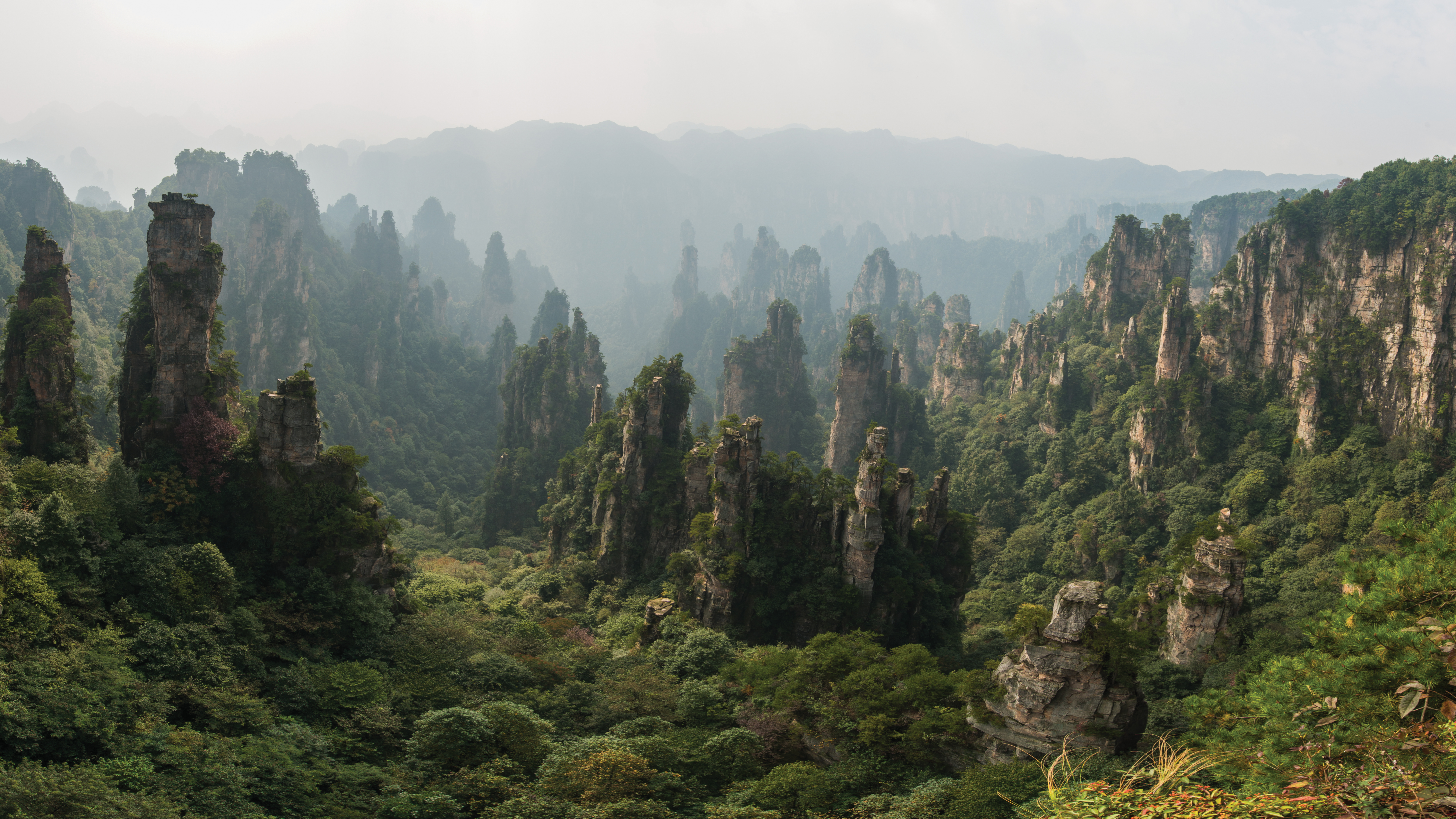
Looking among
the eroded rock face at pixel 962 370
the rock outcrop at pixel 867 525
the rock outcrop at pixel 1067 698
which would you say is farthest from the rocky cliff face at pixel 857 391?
the rock outcrop at pixel 1067 698

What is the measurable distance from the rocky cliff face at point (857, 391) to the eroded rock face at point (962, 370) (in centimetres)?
1383

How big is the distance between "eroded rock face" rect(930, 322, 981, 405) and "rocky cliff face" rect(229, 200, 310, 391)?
63.1 metres

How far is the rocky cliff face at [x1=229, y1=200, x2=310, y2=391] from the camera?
258ft

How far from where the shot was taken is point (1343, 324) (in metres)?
45.6


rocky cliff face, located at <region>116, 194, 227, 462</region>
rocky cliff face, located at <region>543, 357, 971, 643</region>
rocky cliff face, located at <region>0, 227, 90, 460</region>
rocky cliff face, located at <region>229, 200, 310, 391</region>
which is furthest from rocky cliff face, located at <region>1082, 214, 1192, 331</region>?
rocky cliff face, located at <region>229, 200, 310, 391</region>

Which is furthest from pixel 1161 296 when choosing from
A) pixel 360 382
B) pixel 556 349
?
pixel 360 382

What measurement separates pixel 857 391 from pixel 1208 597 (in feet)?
148

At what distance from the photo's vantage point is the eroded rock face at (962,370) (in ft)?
260

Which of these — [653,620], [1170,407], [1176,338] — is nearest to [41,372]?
[653,620]

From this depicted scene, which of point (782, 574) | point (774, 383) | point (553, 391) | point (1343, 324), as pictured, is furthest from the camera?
point (774, 383)

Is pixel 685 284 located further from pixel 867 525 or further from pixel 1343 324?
pixel 867 525

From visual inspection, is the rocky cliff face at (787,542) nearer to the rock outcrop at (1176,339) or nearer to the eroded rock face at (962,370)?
the rock outcrop at (1176,339)

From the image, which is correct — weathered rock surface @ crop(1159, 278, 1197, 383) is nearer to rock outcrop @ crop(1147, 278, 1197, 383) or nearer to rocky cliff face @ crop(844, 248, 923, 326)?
rock outcrop @ crop(1147, 278, 1197, 383)

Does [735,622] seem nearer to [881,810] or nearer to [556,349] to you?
[881,810]
